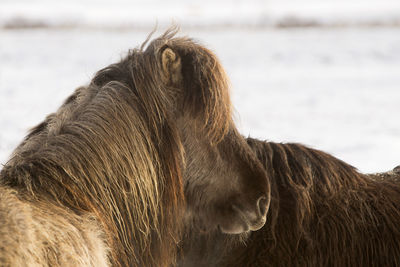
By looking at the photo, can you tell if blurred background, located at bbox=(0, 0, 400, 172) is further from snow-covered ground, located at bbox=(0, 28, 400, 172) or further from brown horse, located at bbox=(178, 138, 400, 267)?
brown horse, located at bbox=(178, 138, 400, 267)

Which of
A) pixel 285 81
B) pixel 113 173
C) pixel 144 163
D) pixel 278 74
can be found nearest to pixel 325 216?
pixel 144 163

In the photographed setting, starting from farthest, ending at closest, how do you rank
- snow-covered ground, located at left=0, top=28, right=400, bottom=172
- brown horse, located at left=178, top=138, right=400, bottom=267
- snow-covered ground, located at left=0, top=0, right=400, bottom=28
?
snow-covered ground, located at left=0, top=0, right=400, bottom=28
snow-covered ground, located at left=0, top=28, right=400, bottom=172
brown horse, located at left=178, top=138, right=400, bottom=267

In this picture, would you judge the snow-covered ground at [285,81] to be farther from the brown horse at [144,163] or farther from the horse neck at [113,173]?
the horse neck at [113,173]

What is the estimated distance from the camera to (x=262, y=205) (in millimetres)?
2400

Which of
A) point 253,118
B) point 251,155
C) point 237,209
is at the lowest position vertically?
point 253,118

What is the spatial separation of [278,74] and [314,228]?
11490 mm

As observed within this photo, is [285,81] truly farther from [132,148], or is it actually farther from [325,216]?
[132,148]

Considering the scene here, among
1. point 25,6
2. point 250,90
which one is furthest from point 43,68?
point 25,6

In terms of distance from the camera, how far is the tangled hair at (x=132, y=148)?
2.05 metres

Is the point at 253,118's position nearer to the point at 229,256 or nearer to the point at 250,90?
the point at 250,90

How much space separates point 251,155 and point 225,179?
17 centimetres

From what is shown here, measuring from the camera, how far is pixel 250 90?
11672 mm

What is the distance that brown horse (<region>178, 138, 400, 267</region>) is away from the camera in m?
2.60

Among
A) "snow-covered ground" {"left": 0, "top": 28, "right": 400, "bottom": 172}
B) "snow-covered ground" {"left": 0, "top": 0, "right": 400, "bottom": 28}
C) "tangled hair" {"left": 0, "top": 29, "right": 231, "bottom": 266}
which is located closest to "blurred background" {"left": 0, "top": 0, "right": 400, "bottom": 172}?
"snow-covered ground" {"left": 0, "top": 28, "right": 400, "bottom": 172}
